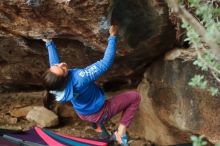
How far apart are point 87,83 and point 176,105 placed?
4.85ft

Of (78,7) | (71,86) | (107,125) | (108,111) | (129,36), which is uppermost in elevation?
(78,7)

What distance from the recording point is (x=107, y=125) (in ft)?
24.7

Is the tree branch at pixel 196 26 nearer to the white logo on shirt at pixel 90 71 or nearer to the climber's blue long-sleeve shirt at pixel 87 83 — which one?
the climber's blue long-sleeve shirt at pixel 87 83

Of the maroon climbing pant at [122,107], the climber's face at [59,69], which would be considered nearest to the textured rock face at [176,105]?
the maroon climbing pant at [122,107]

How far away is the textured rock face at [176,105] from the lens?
568cm

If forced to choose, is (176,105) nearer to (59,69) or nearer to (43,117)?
(59,69)

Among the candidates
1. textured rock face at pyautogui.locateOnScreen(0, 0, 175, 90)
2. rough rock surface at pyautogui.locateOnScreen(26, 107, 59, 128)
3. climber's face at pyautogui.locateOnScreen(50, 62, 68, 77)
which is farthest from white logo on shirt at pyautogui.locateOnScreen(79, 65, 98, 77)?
rough rock surface at pyautogui.locateOnScreen(26, 107, 59, 128)

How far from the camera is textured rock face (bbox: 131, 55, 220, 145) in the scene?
18.6ft

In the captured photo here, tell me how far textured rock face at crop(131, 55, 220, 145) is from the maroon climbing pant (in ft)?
2.49

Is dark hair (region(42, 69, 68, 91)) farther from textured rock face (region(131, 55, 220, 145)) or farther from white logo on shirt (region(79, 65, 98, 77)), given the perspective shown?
textured rock face (region(131, 55, 220, 145))

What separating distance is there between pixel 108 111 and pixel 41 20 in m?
1.32

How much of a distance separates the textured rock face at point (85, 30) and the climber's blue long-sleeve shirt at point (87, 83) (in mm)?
337

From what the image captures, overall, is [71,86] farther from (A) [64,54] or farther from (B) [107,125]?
(B) [107,125]

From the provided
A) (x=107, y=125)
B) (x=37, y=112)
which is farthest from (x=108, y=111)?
(x=37, y=112)
